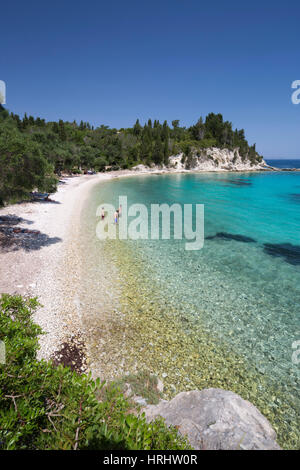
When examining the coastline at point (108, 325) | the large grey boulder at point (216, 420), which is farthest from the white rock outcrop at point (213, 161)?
the large grey boulder at point (216, 420)

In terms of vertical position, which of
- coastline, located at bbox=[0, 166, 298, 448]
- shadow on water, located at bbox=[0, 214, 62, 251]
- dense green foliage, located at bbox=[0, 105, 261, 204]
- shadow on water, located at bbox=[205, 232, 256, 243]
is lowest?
coastline, located at bbox=[0, 166, 298, 448]

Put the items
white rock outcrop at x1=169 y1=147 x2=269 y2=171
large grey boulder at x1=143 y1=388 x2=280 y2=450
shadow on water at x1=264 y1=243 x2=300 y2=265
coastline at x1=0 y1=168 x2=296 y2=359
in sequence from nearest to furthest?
large grey boulder at x1=143 y1=388 x2=280 y2=450, coastline at x1=0 y1=168 x2=296 y2=359, shadow on water at x1=264 y1=243 x2=300 y2=265, white rock outcrop at x1=169 y1=147 x2=269 y2=171

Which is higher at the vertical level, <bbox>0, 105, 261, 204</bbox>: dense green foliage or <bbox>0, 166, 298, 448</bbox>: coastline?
<bbox>0, 105, 261, 204</bbox>: dense green foliage

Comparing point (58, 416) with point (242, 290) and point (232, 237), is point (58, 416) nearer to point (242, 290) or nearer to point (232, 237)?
point (242, 290)

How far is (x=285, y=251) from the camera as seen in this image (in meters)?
22.1

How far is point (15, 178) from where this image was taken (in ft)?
51.4

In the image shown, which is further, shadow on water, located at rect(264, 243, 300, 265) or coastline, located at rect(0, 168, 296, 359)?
shadow on water, located at rect(264, 243, 300, 265)

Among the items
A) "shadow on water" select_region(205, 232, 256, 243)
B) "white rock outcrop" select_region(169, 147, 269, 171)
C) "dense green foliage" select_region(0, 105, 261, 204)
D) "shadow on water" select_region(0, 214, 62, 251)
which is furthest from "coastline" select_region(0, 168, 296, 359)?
"white rock outcrop" select_region(169, 147, 269, 171)

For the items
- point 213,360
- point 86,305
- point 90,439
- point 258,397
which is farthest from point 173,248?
point 90,439

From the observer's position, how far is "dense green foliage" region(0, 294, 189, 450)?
10.1 ft

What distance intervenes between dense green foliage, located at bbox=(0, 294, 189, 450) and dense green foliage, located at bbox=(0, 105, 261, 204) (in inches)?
576

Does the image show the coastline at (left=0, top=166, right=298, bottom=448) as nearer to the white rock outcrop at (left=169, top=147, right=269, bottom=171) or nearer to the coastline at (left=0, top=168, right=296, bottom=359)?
the coastline at (left=0, top=168, right=296, bottom=359)

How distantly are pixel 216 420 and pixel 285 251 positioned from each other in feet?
68.9

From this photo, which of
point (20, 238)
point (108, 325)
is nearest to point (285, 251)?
point (108, 325)
